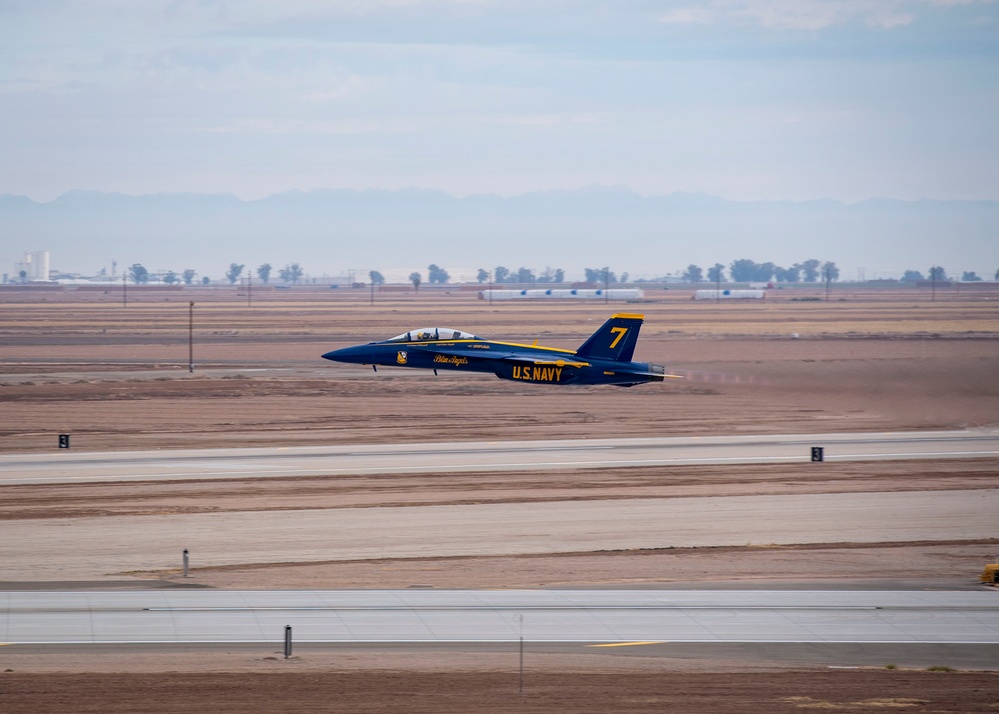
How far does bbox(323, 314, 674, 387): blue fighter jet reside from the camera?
52.0 m

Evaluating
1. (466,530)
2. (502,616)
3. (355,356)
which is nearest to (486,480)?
(466,530)

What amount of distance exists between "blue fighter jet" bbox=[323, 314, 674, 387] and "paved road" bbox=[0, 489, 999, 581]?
17612 millimetres

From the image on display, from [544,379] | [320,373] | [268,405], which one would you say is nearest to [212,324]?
[320,373]

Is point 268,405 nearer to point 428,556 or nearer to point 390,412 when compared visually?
point 390,412

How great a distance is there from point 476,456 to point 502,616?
20.5 meters

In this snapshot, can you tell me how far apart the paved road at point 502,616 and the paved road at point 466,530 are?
12.0 feet

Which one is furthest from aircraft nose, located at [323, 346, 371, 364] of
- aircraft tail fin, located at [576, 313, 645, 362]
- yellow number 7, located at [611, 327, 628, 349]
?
yellow number 7, located at [611, 327, 628, 349]

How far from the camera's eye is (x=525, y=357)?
53.6 meters

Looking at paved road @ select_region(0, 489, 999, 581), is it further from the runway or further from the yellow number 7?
the yellow number 7

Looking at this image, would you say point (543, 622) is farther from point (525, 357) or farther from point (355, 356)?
point (355, 356)

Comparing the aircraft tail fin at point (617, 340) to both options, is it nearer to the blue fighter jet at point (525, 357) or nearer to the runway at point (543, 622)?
the blue fighter jet at point (525, 357)

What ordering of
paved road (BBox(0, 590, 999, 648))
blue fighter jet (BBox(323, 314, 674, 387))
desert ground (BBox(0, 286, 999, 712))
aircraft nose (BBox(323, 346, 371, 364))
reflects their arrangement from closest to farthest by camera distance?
desert ground (BBox(0, 286, 999, 712)) < paved road (BBox(0, 590, 999, 648)) < blue fighter jet (BBox(323, 314, 674, 387)) < aircraft nose (BBox(323, 346, 371, 364))

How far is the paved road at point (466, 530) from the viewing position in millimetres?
27422

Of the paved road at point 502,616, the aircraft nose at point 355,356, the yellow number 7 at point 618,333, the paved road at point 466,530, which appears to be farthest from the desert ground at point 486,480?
the yellow number 7 at point 618,333
